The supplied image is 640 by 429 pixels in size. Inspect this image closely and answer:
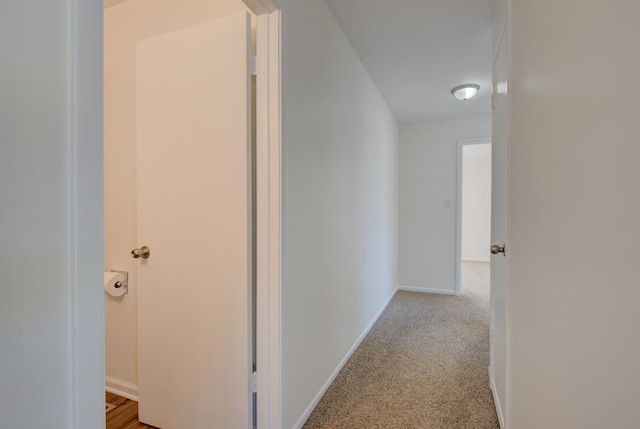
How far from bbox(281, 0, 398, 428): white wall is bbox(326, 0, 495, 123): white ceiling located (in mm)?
133

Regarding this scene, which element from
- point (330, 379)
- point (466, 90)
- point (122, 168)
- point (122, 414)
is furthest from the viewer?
point (466, 90)

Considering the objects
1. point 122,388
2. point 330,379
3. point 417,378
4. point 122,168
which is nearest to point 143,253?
point 122,168

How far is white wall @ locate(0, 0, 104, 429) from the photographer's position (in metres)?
0.52

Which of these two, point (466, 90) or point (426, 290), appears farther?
point (426, 290)

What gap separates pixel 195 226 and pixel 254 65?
80cm

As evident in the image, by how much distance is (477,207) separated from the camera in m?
6.59

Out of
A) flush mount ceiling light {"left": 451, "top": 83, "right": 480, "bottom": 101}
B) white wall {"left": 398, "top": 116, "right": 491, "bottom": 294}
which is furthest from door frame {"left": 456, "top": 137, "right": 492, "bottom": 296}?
flush mount ceiling light {"left": 451, "top": 83, "right": 480, "bottom": 101}

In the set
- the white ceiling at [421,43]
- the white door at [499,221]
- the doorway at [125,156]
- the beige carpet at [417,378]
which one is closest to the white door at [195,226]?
the doorway at [125,156]

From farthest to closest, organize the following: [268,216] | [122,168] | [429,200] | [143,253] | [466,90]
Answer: [429,200] → [466,90] → [122,168] → [143,253] → [268,216]

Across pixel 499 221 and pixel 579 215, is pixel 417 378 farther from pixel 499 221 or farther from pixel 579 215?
pixel 579 215

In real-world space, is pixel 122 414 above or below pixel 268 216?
below

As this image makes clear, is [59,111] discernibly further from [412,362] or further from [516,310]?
[412,362]

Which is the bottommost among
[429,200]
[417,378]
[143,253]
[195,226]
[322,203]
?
[417,378]

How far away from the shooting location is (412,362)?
7.44 ft
